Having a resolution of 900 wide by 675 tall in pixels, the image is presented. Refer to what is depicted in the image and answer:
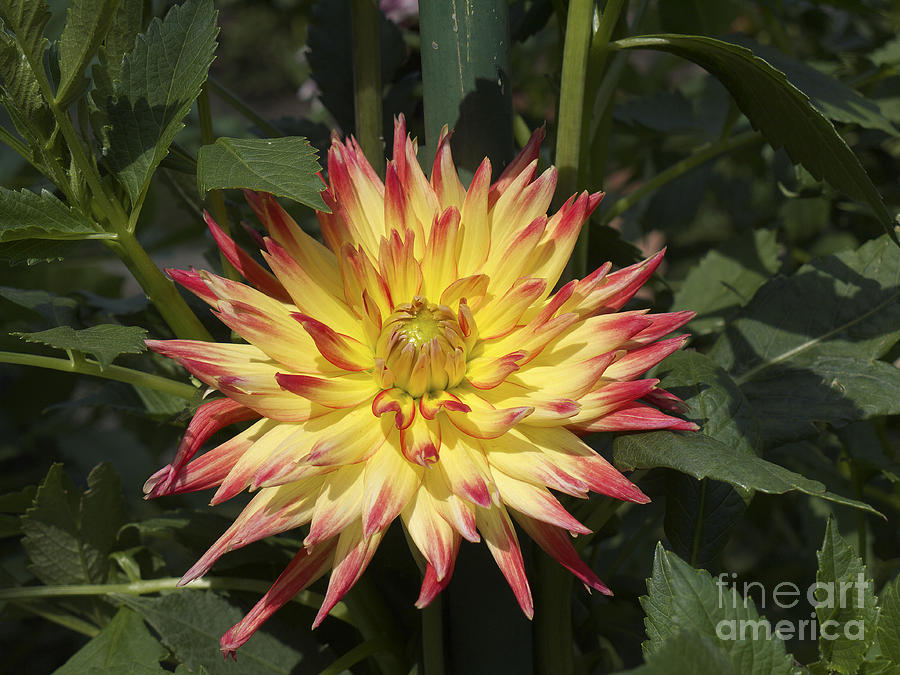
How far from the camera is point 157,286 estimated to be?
494 millimetres

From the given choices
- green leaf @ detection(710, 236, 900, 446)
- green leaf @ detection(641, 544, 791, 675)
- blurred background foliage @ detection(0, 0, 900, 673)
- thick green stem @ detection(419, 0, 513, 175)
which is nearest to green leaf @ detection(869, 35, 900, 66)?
blurred background foliage @ detection(0, 0, 900, 673)

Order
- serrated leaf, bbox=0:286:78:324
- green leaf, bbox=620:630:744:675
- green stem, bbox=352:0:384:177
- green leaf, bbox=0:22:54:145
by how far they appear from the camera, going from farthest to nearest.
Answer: serrated leaf, bbox=0:286:78:324 → green stem, bbox=352:0:384:177 → green leaf, bbox=0:22:54:145 → green leaf, bbox=620:630:744:675

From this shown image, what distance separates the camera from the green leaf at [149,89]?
19.1 inches

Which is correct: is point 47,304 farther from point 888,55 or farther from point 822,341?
point 888,55

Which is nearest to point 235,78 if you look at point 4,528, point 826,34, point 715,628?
point 826,34

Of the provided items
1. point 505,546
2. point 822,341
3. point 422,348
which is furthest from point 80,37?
point 822,341

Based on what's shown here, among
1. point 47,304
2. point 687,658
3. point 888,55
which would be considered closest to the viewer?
point 687,658

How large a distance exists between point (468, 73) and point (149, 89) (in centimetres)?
19

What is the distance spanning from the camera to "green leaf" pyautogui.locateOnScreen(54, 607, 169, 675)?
0.59 m

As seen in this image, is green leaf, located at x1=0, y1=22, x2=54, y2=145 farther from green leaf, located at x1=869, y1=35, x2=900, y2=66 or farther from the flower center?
green leaf, located at x1=869, y1=35, x2=900, y2=66

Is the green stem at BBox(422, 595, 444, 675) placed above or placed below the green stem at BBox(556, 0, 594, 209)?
below

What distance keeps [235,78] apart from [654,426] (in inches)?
213

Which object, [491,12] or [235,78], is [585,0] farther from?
[235,78]

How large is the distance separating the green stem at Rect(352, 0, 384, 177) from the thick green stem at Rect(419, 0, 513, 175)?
5 cm
